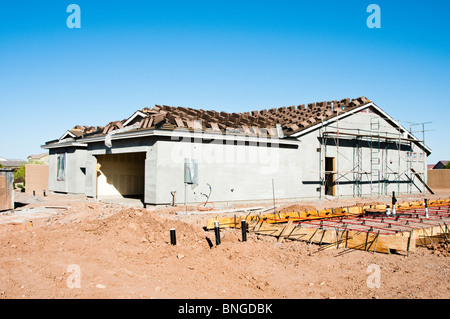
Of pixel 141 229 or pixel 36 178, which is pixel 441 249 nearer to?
pixel 141 229

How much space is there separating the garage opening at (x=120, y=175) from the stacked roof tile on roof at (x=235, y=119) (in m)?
2.12

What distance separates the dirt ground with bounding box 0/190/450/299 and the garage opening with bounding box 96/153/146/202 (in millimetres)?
12389

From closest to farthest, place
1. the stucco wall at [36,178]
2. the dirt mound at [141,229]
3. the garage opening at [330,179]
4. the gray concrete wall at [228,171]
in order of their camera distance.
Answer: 1. the dirt mound at [141,229]
2. the gray concrete wall at [228,171]
3. the garage opening at [330,179]
4. the stucco wall at [36,178]

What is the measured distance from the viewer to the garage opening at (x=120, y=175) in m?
24.5

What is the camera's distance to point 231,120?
24.2m

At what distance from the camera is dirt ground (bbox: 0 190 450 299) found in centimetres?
697

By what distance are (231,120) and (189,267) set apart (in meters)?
16.5

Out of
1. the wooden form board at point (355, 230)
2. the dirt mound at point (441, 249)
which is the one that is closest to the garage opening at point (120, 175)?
the wooden form board at point (355, 230)

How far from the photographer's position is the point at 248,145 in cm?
2153

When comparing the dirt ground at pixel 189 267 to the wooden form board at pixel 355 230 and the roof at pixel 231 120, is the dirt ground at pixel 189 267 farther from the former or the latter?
the roof at pixel 231 120

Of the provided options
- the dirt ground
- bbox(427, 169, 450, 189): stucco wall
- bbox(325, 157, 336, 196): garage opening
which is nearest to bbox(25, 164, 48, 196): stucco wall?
the dirt ground
